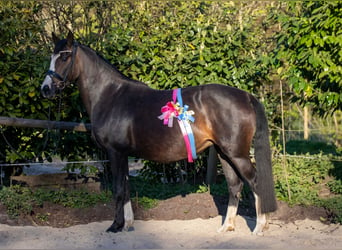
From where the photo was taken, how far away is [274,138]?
8195mm

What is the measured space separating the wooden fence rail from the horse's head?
114cm

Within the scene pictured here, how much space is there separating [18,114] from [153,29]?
101 inches

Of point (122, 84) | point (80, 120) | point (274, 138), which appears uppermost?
point (122, 84)

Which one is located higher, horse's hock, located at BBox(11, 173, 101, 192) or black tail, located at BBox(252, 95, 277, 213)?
black tail, located at BBox(252, 95, 277, 213)

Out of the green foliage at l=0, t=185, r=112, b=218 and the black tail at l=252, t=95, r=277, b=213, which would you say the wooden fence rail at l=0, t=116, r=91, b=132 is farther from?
the black tail at l=252, t=95, r=277, b=213

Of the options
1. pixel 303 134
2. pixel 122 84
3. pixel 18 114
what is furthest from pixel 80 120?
pixel 303 134

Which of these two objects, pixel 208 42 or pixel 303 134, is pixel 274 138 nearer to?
pixel 208 42

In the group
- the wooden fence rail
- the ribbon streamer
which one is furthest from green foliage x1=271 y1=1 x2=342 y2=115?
the wooden fence rail

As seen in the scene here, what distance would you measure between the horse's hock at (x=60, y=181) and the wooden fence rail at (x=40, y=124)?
1.10 metres

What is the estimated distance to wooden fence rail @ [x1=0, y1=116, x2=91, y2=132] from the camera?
6414 mm

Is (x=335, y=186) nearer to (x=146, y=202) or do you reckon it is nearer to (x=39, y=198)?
(x=146, y=202)

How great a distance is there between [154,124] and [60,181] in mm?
2715

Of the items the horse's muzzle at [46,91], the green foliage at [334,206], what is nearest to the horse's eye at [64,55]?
the horse's muzzle at [46,91]

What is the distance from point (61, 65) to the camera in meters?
5.71
